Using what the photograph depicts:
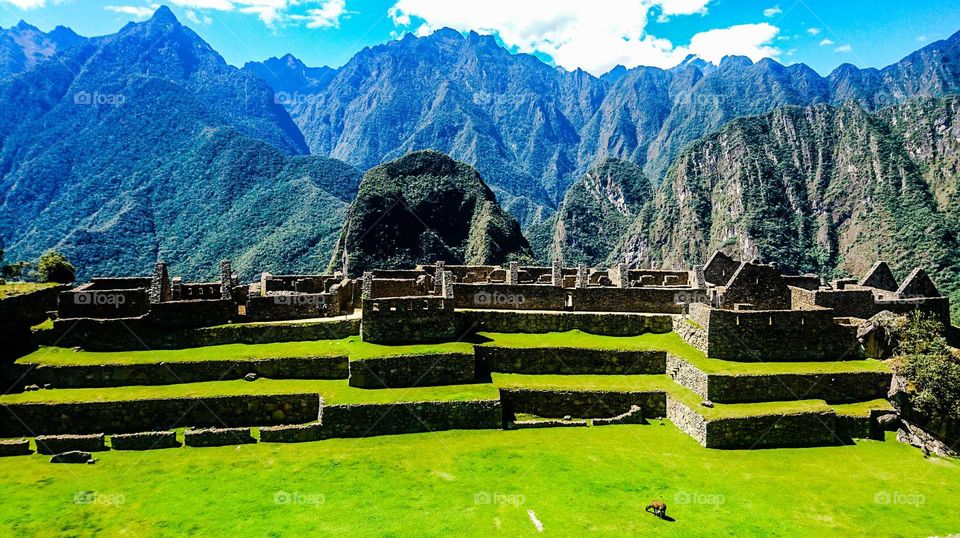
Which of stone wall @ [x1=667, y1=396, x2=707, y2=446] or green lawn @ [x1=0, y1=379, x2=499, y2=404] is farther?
green lawn @ [x1=0, y1=379, x2=499, y2=404]

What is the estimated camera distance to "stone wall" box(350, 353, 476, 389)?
63.8 feet

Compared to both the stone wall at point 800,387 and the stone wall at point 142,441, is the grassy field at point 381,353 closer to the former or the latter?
the stone wall at point 800,387

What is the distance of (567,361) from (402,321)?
19.0ft

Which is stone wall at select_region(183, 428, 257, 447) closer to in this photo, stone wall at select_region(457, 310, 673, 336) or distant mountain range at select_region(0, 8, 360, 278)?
stone wall at select_region(457, 310, 673, 336)

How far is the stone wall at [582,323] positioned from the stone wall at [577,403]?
423cm

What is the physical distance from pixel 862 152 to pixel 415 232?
14509 cm

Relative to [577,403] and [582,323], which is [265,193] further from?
[577,403]

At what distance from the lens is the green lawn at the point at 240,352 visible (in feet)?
65.1

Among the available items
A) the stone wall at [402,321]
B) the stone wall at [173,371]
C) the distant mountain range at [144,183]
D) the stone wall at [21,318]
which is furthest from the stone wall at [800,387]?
the distant mountain range at [144,183]

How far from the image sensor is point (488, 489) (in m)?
14.6

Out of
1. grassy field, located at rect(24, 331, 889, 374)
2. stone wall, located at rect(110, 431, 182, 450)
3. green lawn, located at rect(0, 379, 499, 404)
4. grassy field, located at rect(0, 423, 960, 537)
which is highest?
grassy field, located at rect(24, 331, 889, 374)

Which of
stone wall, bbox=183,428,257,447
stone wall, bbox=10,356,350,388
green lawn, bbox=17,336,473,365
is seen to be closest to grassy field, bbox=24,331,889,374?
green lawn, bbox=17,336,473,365

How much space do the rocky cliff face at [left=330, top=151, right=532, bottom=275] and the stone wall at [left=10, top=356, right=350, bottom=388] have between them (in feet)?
246

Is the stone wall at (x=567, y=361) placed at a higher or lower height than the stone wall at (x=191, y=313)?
lower
